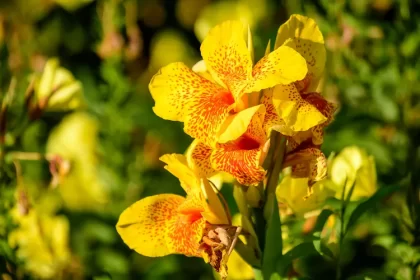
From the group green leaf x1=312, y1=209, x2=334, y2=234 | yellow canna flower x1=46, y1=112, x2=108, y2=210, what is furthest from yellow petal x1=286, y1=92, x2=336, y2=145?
yellow canna flower x1=46, y1=112, x2=108, y2=210

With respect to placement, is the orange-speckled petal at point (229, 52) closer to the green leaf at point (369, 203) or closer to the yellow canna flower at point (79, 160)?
the green leaf at point (369, 203)

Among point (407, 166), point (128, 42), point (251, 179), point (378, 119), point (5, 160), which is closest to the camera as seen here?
point (251, 179)

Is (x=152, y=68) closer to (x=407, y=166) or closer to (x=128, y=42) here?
(x=128, y=42)

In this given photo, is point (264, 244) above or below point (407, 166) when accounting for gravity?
above

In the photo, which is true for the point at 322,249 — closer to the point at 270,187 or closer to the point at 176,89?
the point at 270,187

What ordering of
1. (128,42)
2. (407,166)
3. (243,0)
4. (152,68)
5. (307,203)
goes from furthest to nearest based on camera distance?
(243,0), (152,68), (128,42), (407,166), (307,203)

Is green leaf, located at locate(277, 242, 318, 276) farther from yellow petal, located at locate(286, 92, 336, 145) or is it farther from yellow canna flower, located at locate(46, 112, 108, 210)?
yellow canna flower, located at locate(46, 112, 108, 210)

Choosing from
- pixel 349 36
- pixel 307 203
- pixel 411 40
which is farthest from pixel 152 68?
pixel 307 203

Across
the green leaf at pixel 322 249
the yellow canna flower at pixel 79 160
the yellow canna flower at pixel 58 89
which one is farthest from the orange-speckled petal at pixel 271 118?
the yellow canna flower at pixel 79 160
